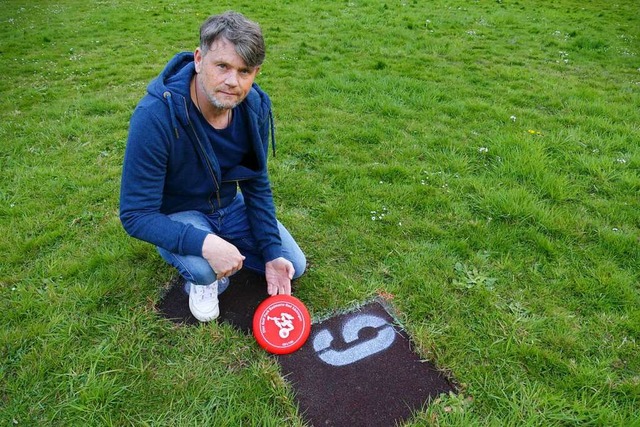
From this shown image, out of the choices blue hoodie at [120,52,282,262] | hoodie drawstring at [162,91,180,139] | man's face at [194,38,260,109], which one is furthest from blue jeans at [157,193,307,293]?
man's face at [194,38,260,109]

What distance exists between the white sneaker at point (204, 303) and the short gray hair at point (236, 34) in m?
1.58

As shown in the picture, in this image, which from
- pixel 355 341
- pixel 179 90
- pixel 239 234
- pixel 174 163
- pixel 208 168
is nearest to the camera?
pixel 179 90

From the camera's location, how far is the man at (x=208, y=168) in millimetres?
2621

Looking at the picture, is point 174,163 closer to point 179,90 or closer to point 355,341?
point 179,90

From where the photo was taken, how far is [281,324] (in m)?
3.05

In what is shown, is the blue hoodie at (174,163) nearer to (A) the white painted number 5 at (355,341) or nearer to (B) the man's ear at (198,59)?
(B) the man's ear at (198,59)

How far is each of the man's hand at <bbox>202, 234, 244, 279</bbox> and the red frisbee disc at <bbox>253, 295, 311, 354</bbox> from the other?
0.48 meters

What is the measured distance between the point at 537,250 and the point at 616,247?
698 millimetres

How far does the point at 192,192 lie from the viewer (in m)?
3.12

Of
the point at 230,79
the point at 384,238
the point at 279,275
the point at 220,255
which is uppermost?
the point at 230,79

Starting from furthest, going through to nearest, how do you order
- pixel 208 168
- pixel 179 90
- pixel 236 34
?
1. pixel 208 168
2. pixel 179 90
3. pixel 236 34

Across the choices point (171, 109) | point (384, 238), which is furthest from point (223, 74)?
point (384, 238)

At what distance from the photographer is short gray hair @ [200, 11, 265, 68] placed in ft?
8.42

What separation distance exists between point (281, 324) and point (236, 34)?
1897mm
